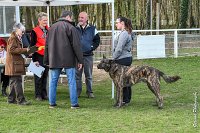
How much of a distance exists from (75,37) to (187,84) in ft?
14.5

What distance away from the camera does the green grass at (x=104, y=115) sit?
7086 millimetres

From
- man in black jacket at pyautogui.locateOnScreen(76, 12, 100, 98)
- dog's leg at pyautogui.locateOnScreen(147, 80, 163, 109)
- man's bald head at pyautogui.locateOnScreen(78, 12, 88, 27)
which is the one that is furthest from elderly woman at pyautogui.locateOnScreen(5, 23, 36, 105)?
dog's leg at pyautogui.locateOnScreen(147, 80, 163, 109)

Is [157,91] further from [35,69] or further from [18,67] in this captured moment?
[18,67]

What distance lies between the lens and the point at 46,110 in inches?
337

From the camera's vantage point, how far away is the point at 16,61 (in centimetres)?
Result: 904

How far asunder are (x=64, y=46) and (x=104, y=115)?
1374 millimetres

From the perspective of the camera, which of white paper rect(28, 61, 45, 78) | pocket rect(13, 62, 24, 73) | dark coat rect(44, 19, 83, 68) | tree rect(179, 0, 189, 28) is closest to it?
dark coat rect(44, 19, 83, 68)

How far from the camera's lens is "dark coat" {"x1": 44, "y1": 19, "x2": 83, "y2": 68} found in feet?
28.0

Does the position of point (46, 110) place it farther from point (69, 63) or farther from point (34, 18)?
point (34, 18)

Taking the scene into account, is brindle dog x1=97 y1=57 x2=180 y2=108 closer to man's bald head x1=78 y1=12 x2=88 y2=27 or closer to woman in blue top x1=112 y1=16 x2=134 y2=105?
woman in blue top x1=112 y1=16 x2=134 y2=105

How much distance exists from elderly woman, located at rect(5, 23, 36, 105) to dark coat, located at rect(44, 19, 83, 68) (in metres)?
0.58

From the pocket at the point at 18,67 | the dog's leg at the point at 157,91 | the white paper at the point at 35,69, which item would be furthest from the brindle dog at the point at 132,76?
the pocket at the point at 18,67

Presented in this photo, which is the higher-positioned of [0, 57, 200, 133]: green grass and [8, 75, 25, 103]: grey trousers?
[8, 75, 25, 103]: grey trousers

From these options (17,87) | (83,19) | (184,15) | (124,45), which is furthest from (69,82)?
(184,15)
